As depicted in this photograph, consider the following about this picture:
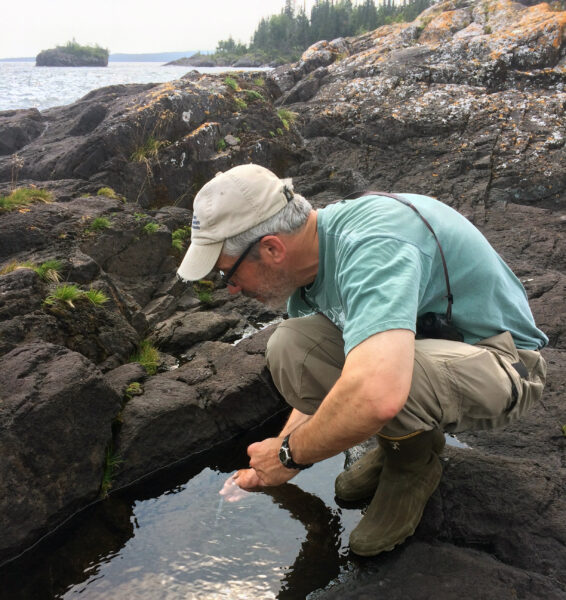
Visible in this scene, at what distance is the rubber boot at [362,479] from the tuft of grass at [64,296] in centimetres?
297

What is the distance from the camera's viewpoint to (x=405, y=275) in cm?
215

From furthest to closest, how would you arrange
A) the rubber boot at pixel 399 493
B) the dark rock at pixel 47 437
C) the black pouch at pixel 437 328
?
the dark rock at pixel 47 437
the rubber boot at pixel 399 493
the black pouch at pixel 437 328

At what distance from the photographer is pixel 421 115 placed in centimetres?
1170

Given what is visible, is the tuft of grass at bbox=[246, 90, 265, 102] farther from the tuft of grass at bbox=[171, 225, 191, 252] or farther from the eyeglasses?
the eyeglasses

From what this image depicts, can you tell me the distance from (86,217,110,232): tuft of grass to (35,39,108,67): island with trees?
101134mm

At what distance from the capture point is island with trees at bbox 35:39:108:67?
9369cm

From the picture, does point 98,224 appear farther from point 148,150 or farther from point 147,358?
point 148,150

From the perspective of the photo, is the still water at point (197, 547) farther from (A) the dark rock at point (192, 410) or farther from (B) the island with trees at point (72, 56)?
(B) the island with trees at point (72, 56)

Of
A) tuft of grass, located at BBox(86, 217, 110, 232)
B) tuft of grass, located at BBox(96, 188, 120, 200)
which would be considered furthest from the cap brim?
tuft of grass, located at BBox(96, 188, 120, 200)

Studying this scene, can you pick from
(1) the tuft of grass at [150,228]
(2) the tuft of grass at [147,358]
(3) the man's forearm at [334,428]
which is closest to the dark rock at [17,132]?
(1) the tuft of grass at [150,228]

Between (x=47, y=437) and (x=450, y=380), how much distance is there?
2.58 metres

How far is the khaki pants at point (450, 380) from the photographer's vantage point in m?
2.64

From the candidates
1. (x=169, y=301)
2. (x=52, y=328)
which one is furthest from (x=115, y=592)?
(x=169, y=301)

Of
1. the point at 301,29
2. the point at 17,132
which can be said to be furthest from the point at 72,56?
the point at 17,132
